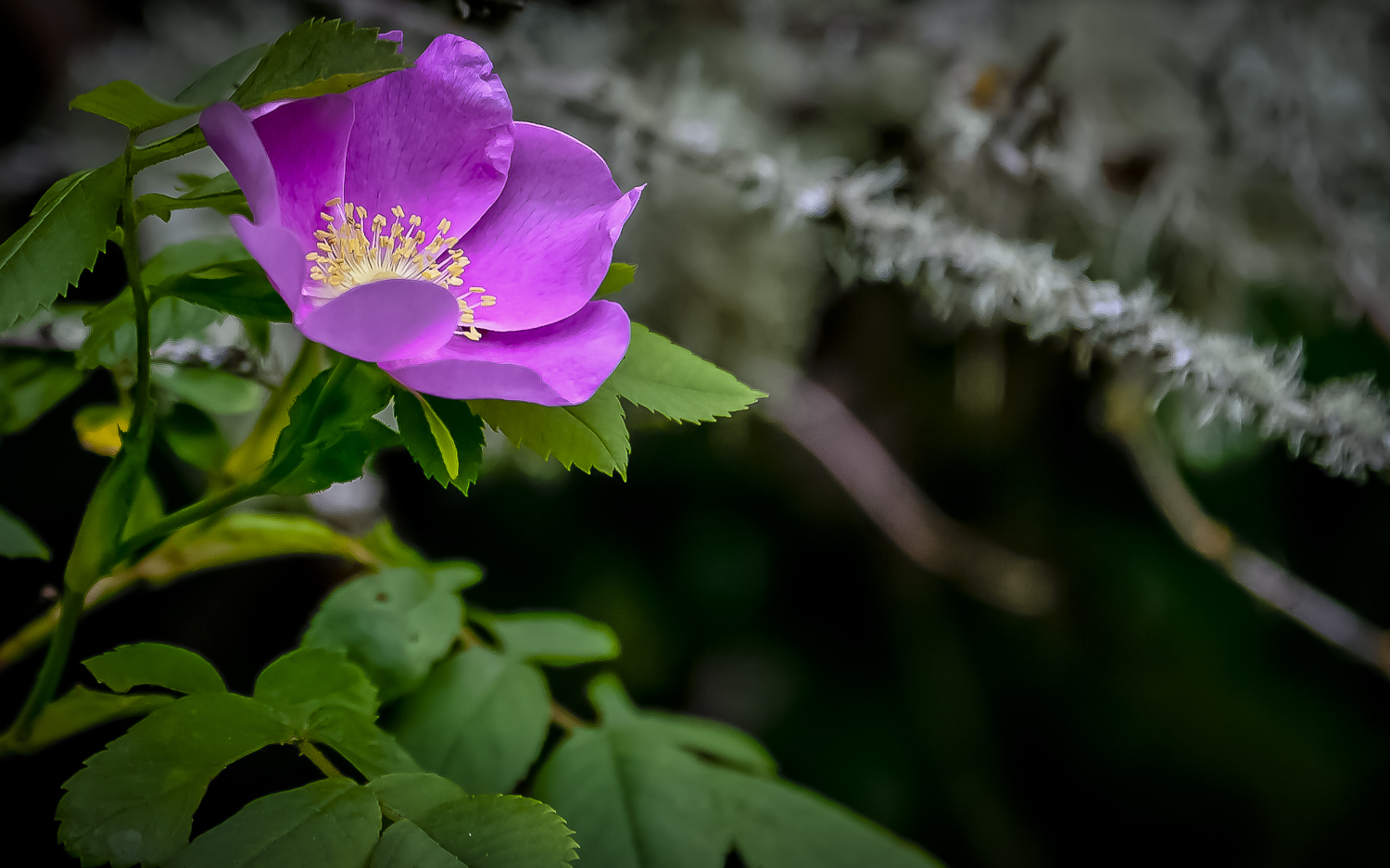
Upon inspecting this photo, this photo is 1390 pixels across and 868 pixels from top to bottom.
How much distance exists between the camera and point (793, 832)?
30 cm

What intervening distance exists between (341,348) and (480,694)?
0.17 metres

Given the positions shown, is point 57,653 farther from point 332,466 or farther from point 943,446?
point 943,446

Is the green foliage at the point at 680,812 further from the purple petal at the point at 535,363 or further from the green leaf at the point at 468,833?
the purple petal at the point at 535,363

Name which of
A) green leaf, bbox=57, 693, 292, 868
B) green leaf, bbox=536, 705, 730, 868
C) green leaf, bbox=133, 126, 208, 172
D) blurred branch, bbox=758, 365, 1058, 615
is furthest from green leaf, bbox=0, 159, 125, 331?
blurred branch, bbox=758, 365, 1058, 615

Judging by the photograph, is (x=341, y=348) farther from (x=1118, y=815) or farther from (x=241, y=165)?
(x=1118, y=815)

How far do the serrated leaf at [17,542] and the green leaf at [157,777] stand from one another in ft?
0.43

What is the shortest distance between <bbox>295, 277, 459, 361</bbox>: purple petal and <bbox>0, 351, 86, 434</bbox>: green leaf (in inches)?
8.9

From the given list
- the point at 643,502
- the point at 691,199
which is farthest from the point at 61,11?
the point at 643,502

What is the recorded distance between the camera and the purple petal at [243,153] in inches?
6.9

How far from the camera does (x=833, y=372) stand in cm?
90

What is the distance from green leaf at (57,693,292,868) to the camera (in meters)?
0.19

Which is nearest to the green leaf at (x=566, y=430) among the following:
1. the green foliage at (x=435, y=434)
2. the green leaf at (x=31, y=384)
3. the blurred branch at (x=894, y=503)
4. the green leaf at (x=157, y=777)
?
the green foliage at (x=435, y=434)

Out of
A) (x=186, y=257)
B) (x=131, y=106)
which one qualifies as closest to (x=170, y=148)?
(x=131, y=106)

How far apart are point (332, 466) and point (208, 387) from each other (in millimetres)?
154
